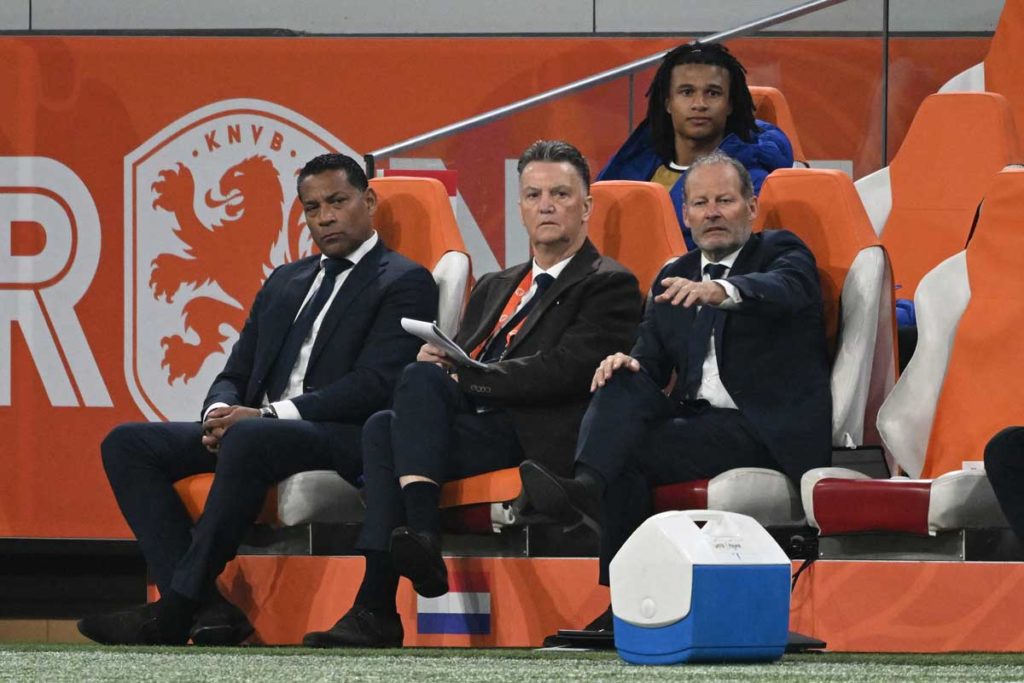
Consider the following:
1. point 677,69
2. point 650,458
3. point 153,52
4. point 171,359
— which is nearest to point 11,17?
point 153,52

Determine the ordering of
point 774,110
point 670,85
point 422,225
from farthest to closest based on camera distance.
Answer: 1. point 774,110
2. point 670,85
3. point 422,225

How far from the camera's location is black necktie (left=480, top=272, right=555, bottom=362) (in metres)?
4.19

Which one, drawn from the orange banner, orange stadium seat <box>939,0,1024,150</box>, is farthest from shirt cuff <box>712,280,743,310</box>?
the orange banner

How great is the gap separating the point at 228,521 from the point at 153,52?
2.45 metres

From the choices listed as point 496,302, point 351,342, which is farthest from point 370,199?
point 496,302

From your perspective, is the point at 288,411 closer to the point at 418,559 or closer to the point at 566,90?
the point at 418,559

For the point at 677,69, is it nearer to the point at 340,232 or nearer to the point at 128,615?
the point at 340,232

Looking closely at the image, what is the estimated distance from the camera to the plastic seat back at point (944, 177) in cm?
497

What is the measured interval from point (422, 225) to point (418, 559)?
1.25 m

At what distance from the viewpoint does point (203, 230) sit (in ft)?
19.8

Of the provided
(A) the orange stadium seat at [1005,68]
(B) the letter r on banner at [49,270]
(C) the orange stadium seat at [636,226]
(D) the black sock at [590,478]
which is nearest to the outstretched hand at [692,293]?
(D) the black sock at [590,478]

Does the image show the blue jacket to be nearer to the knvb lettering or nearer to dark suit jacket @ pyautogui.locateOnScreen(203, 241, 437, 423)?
dark suit jacket @ pyautogui.locateOnScreen(203, 241, 437, 423)

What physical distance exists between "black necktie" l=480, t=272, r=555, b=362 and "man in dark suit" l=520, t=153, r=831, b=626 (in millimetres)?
268

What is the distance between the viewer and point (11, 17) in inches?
252
